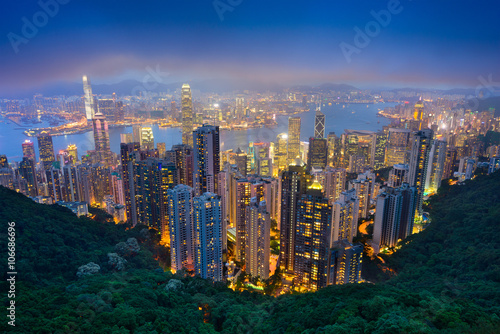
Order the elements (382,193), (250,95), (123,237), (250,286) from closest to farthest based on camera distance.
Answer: (250,286), (123,237), (382,193), (250,95)

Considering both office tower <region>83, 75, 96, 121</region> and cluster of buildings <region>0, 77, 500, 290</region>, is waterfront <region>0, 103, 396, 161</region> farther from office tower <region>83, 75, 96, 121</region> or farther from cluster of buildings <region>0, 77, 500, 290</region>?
office tower <region>83, 75, 96, 121</region>

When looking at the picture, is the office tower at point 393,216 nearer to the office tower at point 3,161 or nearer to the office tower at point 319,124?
the office tower at point 319,124

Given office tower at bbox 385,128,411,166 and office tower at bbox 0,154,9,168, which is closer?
office tower at bbox 0,154,9,168

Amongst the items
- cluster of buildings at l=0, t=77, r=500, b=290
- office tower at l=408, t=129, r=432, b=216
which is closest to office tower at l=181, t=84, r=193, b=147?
cluster of buildings at l=0, t=77, r=500, b=290

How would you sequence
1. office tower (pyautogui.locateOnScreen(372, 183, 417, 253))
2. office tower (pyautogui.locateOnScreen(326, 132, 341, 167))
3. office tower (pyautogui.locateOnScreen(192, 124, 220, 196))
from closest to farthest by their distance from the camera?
office tower (pyautogui.locateOnScreen(372, 183, 417, 253)), office tower (pyautogui.locateOnScreen(192, 124, 220, 196)), office tower (pyautogui.locateOnScreen(326, 132, 341, 167))

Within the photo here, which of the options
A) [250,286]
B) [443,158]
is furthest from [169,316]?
[443,158]

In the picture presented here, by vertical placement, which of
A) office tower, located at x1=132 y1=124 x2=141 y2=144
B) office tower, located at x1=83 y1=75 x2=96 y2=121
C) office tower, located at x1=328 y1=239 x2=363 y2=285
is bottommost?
office tower, located at x1=328 y1=239 x2=363 y2=285

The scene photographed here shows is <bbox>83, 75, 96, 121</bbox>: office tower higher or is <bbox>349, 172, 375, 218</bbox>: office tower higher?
<bbox>83, 75, 96, 121</bbox>: office tower

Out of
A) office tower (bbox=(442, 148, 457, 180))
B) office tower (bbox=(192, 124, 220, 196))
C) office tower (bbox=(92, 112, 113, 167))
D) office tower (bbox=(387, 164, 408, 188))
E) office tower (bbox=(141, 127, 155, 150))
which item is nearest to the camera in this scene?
office tower (bbox=(192, 124, 220, 196))

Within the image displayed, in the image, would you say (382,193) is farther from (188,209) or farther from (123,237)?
(123,237)
